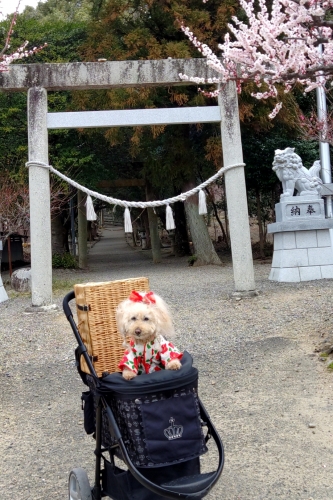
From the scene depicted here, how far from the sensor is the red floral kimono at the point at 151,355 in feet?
8.44

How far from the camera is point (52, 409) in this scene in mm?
4488

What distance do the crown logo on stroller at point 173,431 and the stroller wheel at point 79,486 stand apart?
0.57 metres

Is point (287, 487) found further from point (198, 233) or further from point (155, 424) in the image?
point (198, 233)

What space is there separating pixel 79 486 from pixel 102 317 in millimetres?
785

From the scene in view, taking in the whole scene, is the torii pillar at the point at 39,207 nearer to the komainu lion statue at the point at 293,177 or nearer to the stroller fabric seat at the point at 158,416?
the komainu lion statue at the point at 293,177

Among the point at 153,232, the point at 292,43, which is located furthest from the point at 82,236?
the point at 292,43

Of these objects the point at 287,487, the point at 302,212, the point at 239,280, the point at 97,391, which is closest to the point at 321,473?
the point at 287,487

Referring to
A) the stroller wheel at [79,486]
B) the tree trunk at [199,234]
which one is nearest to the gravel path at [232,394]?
the stroller wheel at [79,486]

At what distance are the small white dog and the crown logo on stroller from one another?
26 cm

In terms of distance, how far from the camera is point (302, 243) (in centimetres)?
959

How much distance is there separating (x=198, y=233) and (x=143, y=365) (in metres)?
12.3

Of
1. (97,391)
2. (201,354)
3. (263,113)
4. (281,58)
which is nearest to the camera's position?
(97,391)

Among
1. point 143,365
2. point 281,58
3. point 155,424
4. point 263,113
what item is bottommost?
point 155,424

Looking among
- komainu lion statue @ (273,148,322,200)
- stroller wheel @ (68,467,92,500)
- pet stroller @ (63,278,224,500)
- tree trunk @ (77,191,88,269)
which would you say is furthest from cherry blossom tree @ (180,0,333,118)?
tree trunk @ (77,191,88,269)
